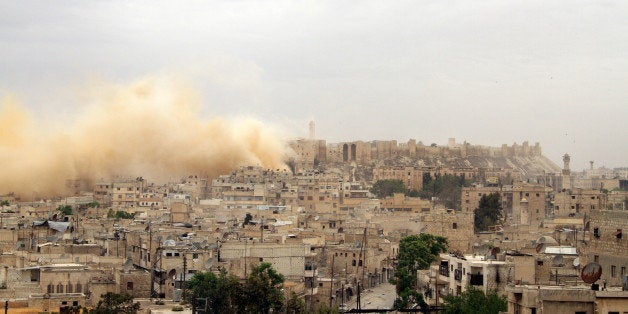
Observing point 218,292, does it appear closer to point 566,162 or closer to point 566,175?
point 566,162

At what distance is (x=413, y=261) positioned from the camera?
120ft

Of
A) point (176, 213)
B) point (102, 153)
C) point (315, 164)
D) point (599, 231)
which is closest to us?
point (599, 231)

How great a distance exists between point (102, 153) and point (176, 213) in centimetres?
3491

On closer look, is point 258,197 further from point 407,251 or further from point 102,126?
point 407,251

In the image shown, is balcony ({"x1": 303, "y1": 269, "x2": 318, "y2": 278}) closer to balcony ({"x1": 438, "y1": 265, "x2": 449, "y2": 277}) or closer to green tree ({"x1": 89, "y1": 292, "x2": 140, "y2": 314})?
balcony ({"x1": 438, "y1": 265, "x2": 449, "y2": 277})

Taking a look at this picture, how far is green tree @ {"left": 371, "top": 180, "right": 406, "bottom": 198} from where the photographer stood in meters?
93.0

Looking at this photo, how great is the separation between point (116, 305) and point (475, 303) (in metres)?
8.65

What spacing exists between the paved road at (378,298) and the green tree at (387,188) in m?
49.5

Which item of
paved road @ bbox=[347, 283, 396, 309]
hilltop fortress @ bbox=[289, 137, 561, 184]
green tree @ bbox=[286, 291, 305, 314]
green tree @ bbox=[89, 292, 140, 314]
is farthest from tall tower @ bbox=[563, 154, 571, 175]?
green tree @ bbox=[89, 292, 140, 314]

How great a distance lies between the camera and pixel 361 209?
6838 cm

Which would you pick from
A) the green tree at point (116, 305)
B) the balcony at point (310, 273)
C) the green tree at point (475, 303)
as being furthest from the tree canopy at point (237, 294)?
the balcony at point (310, 273)

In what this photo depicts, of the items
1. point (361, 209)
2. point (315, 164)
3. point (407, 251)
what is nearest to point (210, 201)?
point (361, 209)

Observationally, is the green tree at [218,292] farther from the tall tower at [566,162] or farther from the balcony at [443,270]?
the tall tower at [566,162]

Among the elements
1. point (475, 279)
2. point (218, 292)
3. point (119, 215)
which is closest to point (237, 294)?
point (218, 292)
